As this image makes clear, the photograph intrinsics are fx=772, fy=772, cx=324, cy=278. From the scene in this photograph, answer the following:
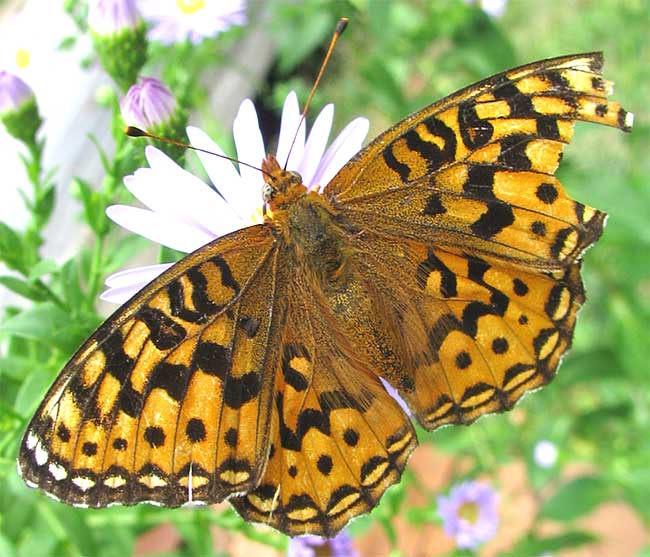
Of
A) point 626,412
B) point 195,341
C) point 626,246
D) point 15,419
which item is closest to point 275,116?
point 626,246

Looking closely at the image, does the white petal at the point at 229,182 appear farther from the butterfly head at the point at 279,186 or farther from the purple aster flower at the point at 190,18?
the purple aster flower at the point at 190,18

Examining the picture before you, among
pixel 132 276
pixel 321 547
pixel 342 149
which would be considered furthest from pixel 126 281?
pixel 321 547

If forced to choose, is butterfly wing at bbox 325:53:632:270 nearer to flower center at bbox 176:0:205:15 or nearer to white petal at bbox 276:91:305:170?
white petal at bbox 276:91:305:170

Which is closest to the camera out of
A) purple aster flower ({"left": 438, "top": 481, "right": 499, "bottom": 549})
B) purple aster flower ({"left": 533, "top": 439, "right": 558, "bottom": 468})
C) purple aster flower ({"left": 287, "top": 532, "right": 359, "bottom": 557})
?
purple aster flower ({"left": 287, "top": 532, "right": 359, "bottom": 557})

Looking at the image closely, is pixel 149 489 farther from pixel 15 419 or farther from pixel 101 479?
pixel 15 419

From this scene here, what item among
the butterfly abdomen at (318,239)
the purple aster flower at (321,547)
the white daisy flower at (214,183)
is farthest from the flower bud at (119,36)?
the purple aster flower at (321,547)

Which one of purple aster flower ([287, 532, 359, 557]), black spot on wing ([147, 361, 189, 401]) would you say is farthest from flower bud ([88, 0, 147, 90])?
purple aster flower ([287, 532, 359, 557])

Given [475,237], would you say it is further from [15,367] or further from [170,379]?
[15,367]
